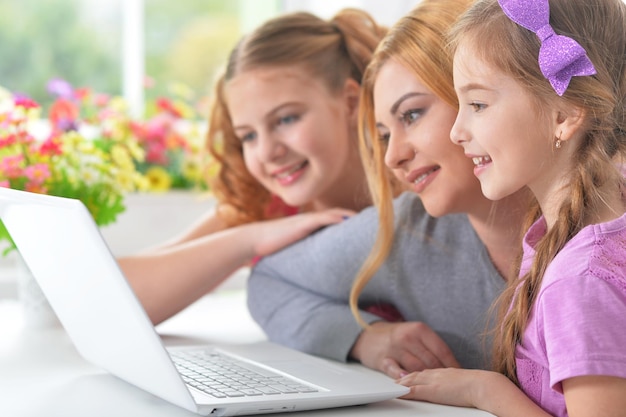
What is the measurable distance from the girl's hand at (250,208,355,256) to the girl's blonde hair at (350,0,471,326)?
19cm

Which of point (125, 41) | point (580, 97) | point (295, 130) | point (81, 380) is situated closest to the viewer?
point (580, 97)

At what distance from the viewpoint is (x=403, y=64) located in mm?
1324

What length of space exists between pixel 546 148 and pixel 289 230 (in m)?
0.72

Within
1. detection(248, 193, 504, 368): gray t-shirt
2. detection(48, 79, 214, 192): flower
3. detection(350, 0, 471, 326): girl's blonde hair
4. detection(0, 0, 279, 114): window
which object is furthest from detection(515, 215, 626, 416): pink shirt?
detection(0, 0, 279, 114): window

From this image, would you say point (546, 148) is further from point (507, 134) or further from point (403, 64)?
point (403, 64)

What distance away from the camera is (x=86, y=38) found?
2906mm

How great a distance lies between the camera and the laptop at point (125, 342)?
93 centimetres

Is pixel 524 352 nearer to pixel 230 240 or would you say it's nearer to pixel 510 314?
pixel 510 314

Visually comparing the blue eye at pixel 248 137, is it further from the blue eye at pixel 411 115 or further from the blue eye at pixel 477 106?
the blue eye at pixel 477 106

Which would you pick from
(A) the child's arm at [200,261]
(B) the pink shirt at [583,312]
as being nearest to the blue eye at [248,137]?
(A) the child's arm at [200,261]

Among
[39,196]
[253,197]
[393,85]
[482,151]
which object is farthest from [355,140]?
[39,196]

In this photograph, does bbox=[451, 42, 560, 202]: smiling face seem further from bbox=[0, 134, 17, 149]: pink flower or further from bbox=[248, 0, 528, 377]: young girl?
bbox=[0, 134, 17, 149]: pink flower

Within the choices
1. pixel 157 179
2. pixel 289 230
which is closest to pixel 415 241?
pixel 289 230

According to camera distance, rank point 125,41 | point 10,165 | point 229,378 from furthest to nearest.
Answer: point 125,41 < point 10,165 < point 229,378
